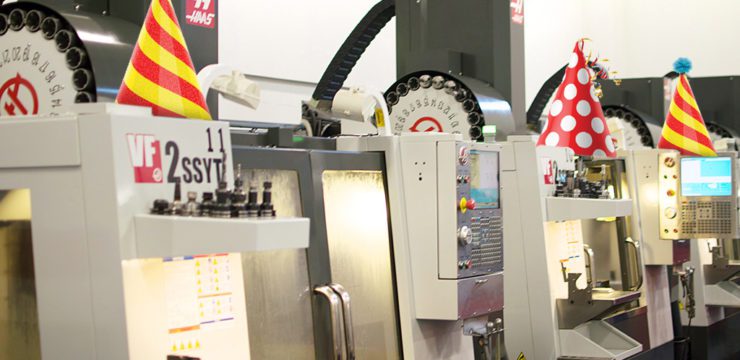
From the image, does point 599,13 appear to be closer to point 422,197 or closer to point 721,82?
point 721,82

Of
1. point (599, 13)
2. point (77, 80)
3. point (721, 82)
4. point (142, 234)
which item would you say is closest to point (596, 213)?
point (77, 80)

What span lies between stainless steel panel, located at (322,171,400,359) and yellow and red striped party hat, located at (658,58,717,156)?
3.91 m

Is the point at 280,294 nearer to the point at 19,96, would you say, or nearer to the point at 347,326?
the point at 347,326

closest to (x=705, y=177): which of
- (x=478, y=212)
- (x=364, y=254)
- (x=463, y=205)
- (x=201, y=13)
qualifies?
(x=478, y=212)

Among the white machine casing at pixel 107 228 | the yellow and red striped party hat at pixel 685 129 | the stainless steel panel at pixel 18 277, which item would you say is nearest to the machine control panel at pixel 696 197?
the yellow and red striped party hat at pixel 685 129

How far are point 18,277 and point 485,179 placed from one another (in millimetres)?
2302

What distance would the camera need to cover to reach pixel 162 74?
10.2 feet

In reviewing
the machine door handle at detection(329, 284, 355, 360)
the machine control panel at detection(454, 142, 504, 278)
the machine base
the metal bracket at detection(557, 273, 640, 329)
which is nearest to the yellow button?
the machine control panel at detection(454, 142, 504, 278)

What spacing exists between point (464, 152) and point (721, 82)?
23.4 feet

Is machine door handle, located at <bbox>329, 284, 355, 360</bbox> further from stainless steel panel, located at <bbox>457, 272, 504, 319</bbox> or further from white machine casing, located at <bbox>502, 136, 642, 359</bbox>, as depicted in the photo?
white machine casing, located at <bbox>502, 136, 642, 359</bbox>

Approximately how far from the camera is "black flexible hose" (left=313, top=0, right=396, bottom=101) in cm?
644

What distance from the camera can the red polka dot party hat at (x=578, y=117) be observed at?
20.5 feet

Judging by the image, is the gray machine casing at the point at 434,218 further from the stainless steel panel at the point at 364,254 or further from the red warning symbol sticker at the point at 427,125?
the red warning symbol sticker at the point at 427,125

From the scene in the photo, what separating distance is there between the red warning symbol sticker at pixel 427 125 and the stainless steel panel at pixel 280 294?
8.02ft
